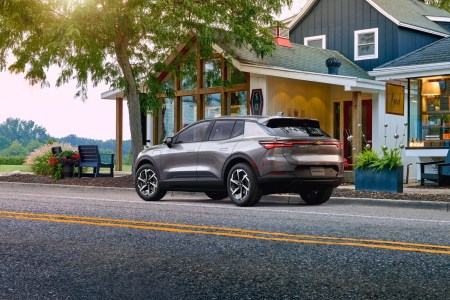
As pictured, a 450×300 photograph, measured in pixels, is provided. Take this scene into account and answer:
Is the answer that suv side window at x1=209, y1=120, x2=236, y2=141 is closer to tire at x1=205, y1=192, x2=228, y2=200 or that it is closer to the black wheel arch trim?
the black wheel arch trim

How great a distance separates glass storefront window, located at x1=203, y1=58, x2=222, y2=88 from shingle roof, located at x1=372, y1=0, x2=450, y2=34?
736 centimetres

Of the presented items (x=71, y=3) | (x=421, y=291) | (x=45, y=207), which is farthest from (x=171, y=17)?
(x=421, y=291)

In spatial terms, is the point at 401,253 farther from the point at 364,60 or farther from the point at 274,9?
the point at 364,60

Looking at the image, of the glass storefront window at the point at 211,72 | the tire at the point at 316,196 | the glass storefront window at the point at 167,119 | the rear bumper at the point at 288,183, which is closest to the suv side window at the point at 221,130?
the rear bumper at the point at 288,183

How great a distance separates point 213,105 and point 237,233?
1716cm

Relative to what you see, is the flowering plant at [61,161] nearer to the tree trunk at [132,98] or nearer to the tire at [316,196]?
the tree trunk at [132,98]

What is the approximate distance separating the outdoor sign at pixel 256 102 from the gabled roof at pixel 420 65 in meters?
3.89

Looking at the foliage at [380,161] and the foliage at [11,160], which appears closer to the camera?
the foliage at [380,161]

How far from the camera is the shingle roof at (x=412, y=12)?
2820cm

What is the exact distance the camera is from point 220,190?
14.4m

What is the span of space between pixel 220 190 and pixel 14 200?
436cm

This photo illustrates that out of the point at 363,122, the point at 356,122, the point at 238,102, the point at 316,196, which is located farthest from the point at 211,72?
the point at 316,196

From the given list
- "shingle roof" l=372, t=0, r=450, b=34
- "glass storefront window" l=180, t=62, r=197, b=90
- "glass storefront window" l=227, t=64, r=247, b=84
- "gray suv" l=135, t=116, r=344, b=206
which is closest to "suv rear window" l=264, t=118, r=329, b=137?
"gray suv" l=135, t=116, r=344, b=206

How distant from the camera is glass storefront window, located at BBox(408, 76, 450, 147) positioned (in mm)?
21391
